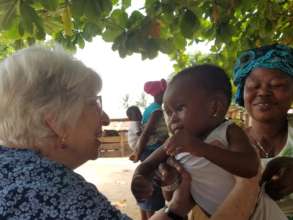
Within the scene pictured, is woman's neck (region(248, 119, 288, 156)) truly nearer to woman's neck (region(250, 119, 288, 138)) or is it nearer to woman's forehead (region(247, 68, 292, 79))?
woman's neck (region(250, 119, 288, 138))

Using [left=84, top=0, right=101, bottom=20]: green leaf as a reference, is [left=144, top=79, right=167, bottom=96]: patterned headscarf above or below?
below

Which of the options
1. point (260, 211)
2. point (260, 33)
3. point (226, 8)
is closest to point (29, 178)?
point (260, 211)

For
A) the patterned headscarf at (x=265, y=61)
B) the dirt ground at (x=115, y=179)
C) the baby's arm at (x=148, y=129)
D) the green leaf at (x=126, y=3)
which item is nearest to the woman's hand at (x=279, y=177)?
the patterned headscarf at (x=265, y=61)

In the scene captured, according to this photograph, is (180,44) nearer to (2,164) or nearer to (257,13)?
(257,13)

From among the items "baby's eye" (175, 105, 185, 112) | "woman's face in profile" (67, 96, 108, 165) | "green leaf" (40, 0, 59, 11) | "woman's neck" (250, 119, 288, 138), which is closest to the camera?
"woman's face in profile" (67, 96, 108, 165)

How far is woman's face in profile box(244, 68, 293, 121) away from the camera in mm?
2037

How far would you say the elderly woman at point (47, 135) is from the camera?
51.3 inches

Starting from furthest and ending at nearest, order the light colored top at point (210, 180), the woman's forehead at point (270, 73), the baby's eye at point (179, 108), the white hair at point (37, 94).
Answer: the woman's forehead at point (270, 73), the baby's eye at point (179, 108), the light colored top at point (210, 180), the white hair at point (37, 94)

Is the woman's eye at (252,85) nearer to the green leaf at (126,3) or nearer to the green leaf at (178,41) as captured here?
the green leaf at (178,41)

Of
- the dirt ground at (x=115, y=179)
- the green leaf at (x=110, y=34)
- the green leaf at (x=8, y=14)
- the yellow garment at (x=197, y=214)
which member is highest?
the green leaf at (x=8, y=14)

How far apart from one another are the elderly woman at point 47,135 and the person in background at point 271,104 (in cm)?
90

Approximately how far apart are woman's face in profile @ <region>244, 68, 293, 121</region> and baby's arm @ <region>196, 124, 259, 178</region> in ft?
1.26

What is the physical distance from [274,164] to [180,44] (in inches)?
68.5

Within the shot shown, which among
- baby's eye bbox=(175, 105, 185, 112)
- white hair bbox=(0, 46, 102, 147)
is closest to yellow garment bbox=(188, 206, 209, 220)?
baby's eye bbox=(175, 105, 185, 112)
